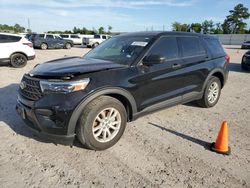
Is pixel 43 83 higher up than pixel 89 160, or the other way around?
pixel 43 83

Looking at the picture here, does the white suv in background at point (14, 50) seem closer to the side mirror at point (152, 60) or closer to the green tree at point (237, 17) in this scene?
the side mirror at point (152, 60)

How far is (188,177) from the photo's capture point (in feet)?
9.93

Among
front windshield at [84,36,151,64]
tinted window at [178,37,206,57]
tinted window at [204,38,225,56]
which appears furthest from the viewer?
tinted window at [204,38,225,56]

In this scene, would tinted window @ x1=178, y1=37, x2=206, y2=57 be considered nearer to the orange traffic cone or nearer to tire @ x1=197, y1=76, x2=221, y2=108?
tire @ x1=197, y1=76, x2=221, y2=108

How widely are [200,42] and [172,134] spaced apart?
7.54ft

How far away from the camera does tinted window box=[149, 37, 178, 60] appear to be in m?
4.20

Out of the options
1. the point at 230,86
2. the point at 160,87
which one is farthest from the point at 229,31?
the point at 160,87

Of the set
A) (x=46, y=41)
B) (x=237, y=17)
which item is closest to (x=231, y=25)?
(x=237, y=17)

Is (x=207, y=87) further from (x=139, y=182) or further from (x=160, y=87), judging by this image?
(x=139, y=182)

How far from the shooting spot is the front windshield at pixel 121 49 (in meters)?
4.05

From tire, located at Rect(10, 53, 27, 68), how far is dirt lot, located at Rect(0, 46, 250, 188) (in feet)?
22.6

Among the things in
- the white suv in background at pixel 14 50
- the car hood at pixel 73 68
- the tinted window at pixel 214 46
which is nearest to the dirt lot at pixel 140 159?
the car hood at pixel 73 68

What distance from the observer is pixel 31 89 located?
137 inches

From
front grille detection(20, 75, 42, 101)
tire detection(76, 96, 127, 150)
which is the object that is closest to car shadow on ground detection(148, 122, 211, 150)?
tire detection(76, 96, 127, 150)
